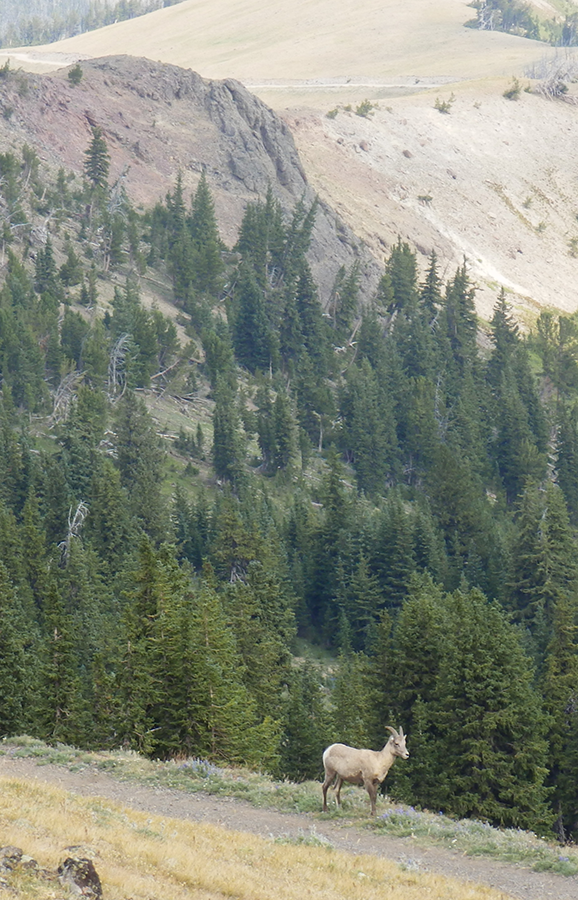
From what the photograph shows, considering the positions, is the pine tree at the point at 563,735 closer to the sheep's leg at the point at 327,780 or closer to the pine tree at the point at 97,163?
the sheep's leg at the point at 327,780

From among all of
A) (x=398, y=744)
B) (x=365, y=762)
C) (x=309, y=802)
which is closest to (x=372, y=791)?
(x=365, y=762)

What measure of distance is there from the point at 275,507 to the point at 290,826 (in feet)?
233

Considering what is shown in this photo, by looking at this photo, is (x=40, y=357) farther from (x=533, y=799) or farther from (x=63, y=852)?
(x=63, y=852)

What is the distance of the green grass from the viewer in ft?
73.6

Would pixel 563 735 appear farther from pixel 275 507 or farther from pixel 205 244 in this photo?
pixel 205 244

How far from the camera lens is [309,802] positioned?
24.6 meters

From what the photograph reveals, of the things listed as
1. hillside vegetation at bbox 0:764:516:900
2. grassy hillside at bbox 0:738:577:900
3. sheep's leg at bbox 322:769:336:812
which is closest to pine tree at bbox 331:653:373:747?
grassy hillside at bbox 0:738:577:900

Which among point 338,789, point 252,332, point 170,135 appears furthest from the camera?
point 170,135

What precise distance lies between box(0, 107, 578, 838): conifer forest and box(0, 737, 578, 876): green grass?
18.8ft

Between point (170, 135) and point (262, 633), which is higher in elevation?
point (170, 135)

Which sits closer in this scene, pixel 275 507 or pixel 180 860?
pixel 180 860

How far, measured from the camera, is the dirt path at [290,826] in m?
20.8

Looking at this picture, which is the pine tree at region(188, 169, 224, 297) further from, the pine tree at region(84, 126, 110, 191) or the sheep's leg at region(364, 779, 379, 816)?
the sheep's leg at region(364, 779, 379, 816)

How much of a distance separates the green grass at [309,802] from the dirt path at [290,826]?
30 cm
